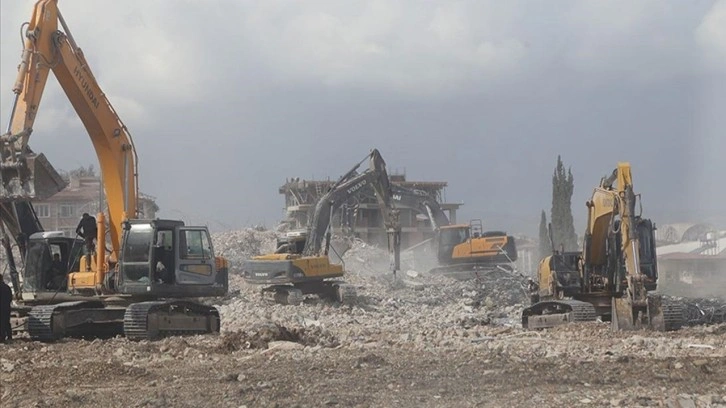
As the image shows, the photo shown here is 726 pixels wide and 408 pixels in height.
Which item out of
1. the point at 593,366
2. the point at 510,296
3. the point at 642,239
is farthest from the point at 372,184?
the point at 593,366

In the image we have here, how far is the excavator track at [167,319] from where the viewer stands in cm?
1563

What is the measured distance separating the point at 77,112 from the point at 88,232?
6.98 feet

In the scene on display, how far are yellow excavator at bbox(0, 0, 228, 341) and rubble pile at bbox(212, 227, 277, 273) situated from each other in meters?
20.7

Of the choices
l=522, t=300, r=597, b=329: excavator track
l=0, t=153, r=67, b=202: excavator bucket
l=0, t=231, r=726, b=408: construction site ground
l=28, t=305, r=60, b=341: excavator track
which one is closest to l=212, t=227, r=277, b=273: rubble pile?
l=522, t=300, r=597, b=329: excavator track

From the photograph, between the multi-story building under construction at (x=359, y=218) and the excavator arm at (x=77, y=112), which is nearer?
the excavator arm at (x=77, y=112)

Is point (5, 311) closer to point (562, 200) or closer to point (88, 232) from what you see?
point (88, 232)

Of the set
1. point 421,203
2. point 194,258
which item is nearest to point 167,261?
point 194,258

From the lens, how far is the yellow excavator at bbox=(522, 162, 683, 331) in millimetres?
15977

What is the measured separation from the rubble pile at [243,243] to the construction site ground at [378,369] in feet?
73.0

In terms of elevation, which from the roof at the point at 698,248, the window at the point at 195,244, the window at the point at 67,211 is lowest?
the roof at the point at 698,248

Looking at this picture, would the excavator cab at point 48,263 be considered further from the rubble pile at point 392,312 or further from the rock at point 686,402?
the rock at point 686,402

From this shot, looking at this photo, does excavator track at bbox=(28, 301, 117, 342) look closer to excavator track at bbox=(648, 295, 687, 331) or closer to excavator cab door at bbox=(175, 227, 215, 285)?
excavator cab door at bbox=(175, 227, 215, 285)

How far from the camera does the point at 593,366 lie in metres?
11.1

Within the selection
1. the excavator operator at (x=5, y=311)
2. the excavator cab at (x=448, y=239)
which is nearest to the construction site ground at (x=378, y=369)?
the excavator operator at (x=5, y=311)
